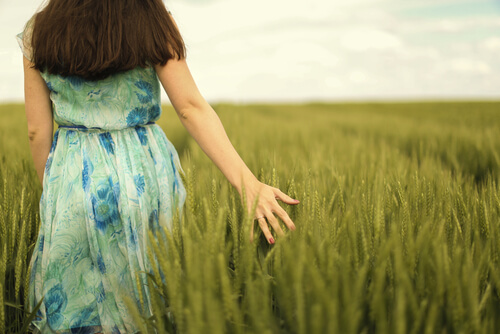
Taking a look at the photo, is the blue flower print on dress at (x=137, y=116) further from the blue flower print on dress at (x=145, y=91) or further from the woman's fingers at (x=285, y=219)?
the woman's fingers at (x=285, y=219)

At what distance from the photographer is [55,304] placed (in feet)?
3.08

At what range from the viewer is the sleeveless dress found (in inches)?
36.8

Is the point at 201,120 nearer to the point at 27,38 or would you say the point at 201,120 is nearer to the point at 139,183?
the point at 139,183

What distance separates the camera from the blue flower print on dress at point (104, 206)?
932 mm

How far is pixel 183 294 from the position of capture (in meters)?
0.63

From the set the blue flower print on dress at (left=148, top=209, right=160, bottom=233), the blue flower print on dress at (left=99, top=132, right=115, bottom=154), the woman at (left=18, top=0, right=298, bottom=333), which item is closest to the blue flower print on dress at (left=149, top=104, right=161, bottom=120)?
the woman at (left=18, top=0, right=298, bottom=333)

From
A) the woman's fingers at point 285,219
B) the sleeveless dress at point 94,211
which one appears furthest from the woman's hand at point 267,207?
the sleeveless dress at point 94,211

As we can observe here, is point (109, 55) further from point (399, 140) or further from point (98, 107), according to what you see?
point (399, 140)

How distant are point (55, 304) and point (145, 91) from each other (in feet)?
1.86

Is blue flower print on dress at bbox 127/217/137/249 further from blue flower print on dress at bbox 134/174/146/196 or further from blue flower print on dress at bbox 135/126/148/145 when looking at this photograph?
blue flower print on dress at bbox 135/126/148/145

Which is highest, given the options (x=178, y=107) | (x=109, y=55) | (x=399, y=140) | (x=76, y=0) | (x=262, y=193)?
(x=76, y=0)

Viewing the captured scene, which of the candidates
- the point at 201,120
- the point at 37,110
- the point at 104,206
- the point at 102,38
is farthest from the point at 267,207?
the point at 37,110

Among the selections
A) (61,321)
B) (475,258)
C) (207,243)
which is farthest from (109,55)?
(475,258)

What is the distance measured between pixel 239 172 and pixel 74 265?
0.47m
